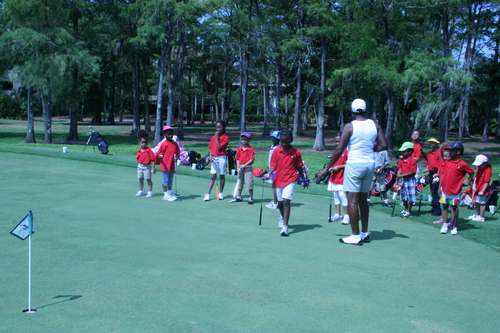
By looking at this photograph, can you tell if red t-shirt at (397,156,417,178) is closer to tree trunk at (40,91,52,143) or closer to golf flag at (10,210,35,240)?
golf flag at (10,210,35,240)

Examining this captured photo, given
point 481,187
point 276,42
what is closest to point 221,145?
point 481,187

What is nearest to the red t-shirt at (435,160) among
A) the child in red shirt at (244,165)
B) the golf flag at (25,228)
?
the child in red shirt at (244,165)

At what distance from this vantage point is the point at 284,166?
8086 millimetres

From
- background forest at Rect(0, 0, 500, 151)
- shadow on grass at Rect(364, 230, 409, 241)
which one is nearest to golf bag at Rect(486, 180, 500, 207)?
shadow on grass at Rect(364, 230, 409, 241)

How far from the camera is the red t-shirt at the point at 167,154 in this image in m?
11.1

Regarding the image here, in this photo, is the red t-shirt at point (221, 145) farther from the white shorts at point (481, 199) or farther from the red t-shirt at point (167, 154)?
the white shorts at point (481, 199)

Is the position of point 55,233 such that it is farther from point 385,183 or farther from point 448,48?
point 448,48

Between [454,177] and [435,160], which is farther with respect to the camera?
[435,160]

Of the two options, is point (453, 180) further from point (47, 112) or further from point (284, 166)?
point (47, 112)

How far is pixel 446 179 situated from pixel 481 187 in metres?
1.99

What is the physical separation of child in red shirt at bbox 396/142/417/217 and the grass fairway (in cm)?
68

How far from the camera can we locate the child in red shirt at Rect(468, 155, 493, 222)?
33.5ft

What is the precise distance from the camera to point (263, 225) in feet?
28.3

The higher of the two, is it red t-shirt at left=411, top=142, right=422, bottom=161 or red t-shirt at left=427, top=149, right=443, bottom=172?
red t-shirt at left=411, top=142, right=422, bottom=161
